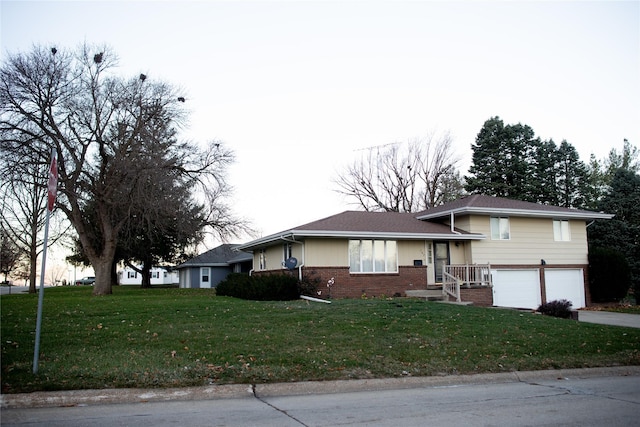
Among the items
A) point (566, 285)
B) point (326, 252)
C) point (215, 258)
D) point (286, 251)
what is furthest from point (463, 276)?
point (215, 258)

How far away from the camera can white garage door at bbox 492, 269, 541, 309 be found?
26.6 m

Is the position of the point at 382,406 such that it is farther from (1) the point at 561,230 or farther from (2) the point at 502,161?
(2) the point at 502,161

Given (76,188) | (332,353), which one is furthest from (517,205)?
(76,188)

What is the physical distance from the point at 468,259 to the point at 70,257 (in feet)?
138

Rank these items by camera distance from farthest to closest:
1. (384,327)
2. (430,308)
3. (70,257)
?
1. (70,257)
2. (430,308)
3. (384,327)

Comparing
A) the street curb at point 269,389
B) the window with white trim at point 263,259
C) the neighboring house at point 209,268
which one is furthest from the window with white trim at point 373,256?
the neighboring house at point 209,268

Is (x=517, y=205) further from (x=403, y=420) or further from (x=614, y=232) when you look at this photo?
(x=403, y=420)

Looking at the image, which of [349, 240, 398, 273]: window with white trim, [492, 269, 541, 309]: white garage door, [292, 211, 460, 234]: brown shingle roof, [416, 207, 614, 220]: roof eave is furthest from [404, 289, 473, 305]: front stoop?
[416, 207, 614, 220]: roof eave

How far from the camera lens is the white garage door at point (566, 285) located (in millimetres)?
28047

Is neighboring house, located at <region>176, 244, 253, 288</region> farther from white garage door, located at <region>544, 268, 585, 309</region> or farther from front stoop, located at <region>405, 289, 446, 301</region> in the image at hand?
white garage door, located at <region>544, 268, 585, 309</region>

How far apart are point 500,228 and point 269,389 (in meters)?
21.2

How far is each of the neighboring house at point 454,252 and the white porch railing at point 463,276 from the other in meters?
0.04

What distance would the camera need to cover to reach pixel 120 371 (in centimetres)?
870

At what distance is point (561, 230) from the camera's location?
1143 inches
